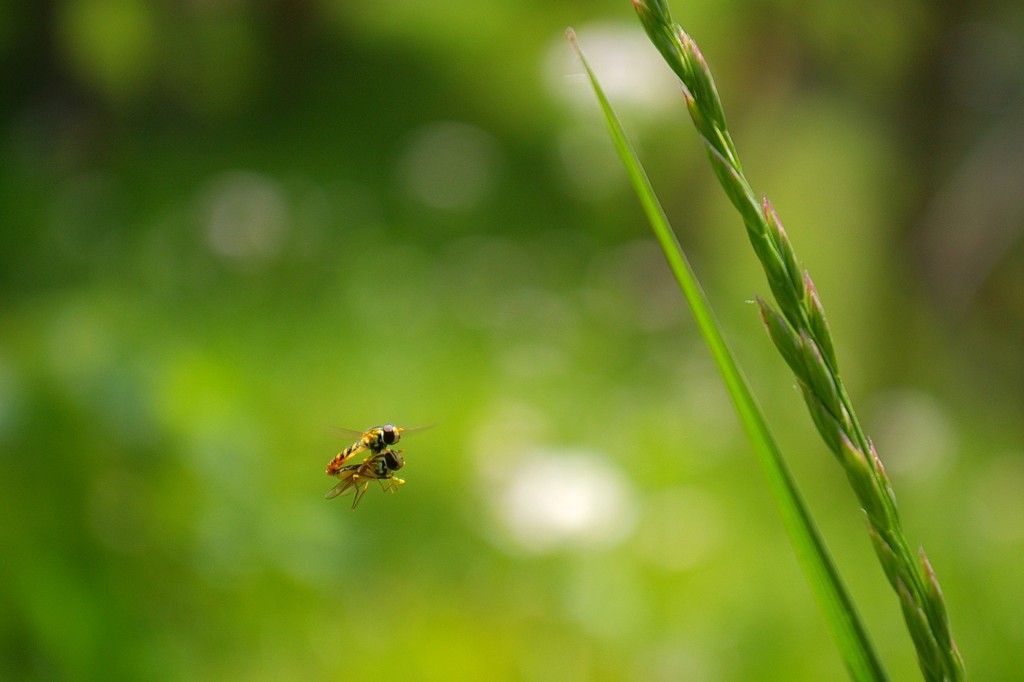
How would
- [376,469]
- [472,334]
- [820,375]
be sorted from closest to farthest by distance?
1. [820,375]
2. [376,469]
3. [472,334]

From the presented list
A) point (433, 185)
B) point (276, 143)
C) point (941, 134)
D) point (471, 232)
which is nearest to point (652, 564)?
point (941, 134)

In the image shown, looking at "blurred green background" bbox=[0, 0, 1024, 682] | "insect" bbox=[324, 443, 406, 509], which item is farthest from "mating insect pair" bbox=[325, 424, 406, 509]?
"blurred green background" bbox=[0, 0, 1024, 682]

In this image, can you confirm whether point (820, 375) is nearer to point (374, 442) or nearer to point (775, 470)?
point (775, 470)

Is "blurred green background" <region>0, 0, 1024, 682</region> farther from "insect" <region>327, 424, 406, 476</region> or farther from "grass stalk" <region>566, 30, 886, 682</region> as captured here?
"insect" <region>327, 424, 406, 476</region>

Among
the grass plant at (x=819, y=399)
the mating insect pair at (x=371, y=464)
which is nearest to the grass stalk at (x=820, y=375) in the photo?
the grass plant at (x=819, y=399)

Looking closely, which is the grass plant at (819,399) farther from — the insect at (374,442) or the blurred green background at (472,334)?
the insect at (374,442)

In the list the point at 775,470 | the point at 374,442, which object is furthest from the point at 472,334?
the point at 775,470
